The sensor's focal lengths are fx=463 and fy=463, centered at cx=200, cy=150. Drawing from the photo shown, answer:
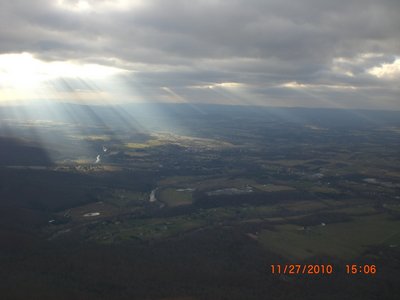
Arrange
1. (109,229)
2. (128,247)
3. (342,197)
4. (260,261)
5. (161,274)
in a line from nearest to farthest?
(161,274)
(260,261)
(128,247)
(109,229)
(342,197)

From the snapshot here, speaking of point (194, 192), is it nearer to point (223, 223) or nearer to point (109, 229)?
point (223, 223)

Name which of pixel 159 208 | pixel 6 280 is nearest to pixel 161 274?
pixel 6 280
